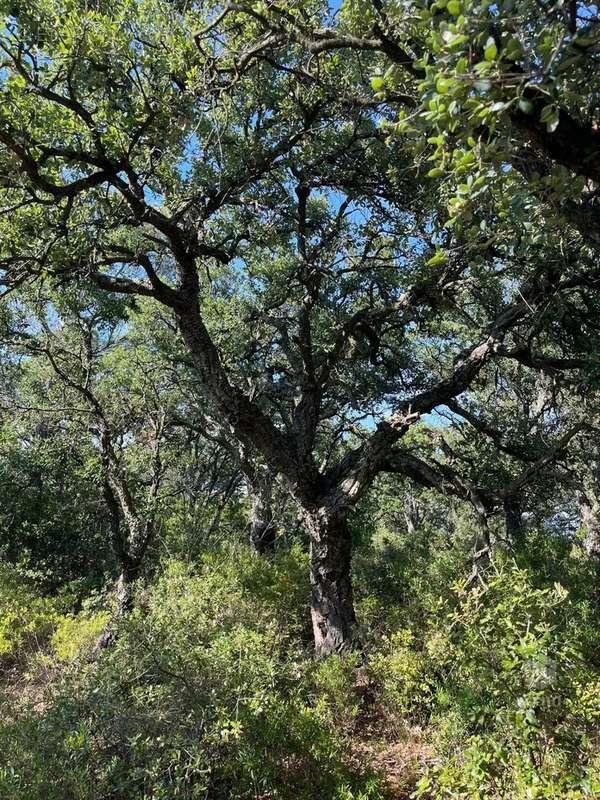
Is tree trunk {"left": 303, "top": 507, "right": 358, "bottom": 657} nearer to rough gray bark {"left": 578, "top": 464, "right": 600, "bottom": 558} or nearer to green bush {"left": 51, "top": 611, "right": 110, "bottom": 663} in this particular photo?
green bush {"left": 51, "top": 611, "right": 110, "bottom": 663}

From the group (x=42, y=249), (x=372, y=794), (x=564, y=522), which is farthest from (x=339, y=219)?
(x=564, y=522)

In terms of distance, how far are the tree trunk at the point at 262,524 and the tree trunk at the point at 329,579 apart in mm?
3650

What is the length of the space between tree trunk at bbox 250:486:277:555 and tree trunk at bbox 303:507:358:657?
3.65m

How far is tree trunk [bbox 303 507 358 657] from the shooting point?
240 inches

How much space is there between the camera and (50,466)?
1331cm

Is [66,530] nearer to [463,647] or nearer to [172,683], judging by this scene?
[172,683]

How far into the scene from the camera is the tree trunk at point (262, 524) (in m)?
9.96

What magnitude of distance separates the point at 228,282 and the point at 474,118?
9.64 meters

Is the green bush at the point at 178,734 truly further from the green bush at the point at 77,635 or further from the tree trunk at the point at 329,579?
the green bush at the point at 77,635

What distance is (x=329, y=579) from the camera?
244 inches

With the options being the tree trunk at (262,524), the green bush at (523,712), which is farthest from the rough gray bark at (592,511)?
the green bush at (523,712)

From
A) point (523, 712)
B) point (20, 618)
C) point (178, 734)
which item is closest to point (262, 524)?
point (20, 618)

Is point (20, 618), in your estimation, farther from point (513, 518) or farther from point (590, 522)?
point (590, 522)

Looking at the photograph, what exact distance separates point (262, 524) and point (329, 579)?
164 inches
